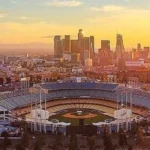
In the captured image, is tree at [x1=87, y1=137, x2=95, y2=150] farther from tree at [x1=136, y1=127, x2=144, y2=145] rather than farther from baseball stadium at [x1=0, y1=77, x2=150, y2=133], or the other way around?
baseball stadium at [x1=0, y1=77, x2=150, y2=133]

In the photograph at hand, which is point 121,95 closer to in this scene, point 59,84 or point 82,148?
point 59,84

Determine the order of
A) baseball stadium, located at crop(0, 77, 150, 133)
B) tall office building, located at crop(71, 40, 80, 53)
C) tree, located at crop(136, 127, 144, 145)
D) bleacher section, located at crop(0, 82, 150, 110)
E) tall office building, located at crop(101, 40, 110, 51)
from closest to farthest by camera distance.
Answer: tree, located at crop(136, 127, 144, 145), baseball stadium, located at crop(0, 77, 150, 133), bleacher section, located at crop(0, 82, 150, 110), tall office building, located at crop(101, 40, 110, 51), tall office building, located at crop(71, 40, 80, 53)

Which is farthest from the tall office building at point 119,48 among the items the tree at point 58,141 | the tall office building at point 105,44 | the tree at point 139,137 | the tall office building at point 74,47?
the tree at point 139,137

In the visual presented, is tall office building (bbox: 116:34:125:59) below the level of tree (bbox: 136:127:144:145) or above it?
above

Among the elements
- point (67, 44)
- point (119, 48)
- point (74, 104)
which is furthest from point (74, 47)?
point (74, 104)

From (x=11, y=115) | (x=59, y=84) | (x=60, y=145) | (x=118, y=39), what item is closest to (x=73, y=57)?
(x=118, y=39)

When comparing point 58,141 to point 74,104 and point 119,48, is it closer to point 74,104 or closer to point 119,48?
point 74,104

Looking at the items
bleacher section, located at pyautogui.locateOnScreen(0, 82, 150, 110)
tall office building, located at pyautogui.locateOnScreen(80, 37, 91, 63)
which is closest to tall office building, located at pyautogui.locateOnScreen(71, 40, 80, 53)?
tall office building, located at pyautogui.locateOnScreen(80, 37, 91, 63)

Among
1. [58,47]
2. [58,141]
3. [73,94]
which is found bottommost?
[58,141]
